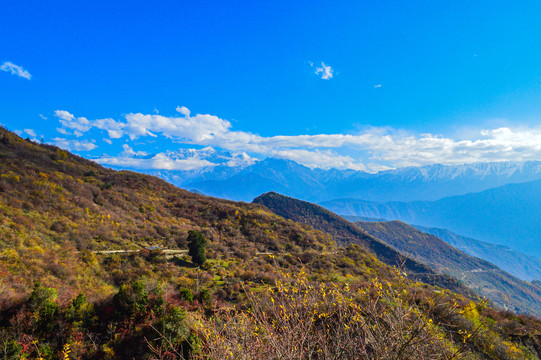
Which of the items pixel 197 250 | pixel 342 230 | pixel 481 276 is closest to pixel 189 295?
pixel 197 250

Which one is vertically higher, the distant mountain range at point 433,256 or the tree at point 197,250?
the tree at point 197,250

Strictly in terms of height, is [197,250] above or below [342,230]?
above

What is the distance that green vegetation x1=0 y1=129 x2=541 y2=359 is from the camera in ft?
16.2

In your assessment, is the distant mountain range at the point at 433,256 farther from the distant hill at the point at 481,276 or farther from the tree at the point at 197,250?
the tree at the point at 197,250

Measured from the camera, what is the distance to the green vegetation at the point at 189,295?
4934 millimetres

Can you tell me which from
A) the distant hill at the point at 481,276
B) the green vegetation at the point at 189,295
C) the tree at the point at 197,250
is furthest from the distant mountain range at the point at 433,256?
the tree at the point at 197,250

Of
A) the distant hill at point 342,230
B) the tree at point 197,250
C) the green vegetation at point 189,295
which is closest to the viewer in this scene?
the green vegetation at point 189,295

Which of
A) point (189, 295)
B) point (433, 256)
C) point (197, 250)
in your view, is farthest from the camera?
point (433, 256)

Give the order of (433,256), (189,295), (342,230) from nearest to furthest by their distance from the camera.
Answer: (189,295)
(342,230)
(433,256)

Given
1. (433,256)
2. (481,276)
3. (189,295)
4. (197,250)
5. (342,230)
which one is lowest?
(481,276)

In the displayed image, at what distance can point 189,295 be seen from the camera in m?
12.1

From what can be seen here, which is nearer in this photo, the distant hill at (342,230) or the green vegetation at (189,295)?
the green vegetation at (189,295)

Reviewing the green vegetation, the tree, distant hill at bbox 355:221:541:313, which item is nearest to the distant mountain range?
distant hill at bbox 355:221:541:313

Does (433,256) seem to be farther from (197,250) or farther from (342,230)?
(197,250)
